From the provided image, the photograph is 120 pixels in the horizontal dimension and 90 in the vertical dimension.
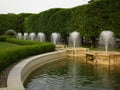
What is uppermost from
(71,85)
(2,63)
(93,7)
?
(93,7)

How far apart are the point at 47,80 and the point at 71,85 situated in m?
1.60

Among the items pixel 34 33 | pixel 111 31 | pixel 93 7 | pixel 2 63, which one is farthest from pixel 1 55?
pixel 34 33

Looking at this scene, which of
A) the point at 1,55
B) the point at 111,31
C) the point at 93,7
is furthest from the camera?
the point at 93,7

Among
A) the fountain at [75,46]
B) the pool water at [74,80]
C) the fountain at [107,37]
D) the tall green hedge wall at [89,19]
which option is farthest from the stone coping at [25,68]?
the tall green hedge wall at [89,19]

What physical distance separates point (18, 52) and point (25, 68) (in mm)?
3001

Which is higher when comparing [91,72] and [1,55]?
[1,55]

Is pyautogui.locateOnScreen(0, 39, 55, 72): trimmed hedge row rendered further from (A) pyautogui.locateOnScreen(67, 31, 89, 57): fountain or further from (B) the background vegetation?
(B) the background vegetation

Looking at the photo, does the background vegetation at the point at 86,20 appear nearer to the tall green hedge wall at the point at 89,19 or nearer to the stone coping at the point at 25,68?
the tall green hedge wall at the point at 89,19

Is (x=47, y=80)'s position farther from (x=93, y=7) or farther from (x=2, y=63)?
(x=93, y=7)

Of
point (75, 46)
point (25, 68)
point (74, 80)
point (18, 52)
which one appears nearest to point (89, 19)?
point (75, 46)

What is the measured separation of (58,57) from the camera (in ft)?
71.8

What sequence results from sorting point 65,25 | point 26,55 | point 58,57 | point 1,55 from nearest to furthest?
1. point 1,55
2. point 26,55
3. point 58,57
4. point 65,25

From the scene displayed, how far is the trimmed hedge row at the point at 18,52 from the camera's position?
13.2 metres

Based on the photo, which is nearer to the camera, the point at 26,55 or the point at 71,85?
the point at 71,85
